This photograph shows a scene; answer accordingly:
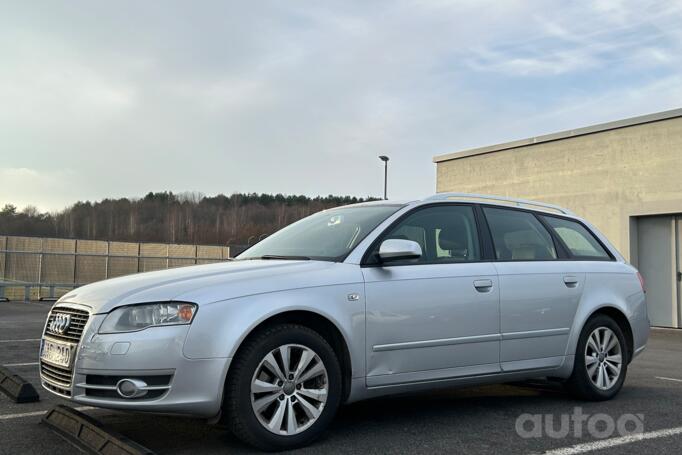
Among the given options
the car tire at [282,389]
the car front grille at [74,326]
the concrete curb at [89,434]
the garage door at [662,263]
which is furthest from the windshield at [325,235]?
the garage door at [662,263]

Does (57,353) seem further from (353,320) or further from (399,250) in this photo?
(399,250)

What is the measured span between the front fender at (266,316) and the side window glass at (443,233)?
71 cm

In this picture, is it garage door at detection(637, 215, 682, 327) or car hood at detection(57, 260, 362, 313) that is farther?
garage door at detection(637, 215, 682, 327)

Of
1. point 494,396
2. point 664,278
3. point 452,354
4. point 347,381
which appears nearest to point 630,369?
point 494,396

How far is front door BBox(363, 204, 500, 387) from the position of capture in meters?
4.40

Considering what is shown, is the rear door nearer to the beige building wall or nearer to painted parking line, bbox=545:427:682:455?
painted parking line, bbox=545:427:682:455

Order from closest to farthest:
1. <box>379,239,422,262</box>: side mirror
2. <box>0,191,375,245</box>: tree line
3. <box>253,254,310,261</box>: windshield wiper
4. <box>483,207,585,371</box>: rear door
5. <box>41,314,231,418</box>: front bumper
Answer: <box>41,314,231,418</box>: front bumper
<box>379,239,422,262</box>: side mirror
<box>253,254,310,261</box>: windshield wiper
<box>483,207,585,371</box>: rear door
<box>0,191,375,245</box>: tree line

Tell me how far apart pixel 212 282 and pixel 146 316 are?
0.43m

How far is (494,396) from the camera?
231 inches

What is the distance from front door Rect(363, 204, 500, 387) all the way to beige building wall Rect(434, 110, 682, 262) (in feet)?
37.7

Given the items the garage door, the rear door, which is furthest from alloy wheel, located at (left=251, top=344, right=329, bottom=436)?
the garage door

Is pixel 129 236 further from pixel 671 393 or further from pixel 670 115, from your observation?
pixel 671 393

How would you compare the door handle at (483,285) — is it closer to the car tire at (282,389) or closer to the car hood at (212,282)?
the car hood at (212,282)

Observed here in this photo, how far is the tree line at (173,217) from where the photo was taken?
75938 millimetres
